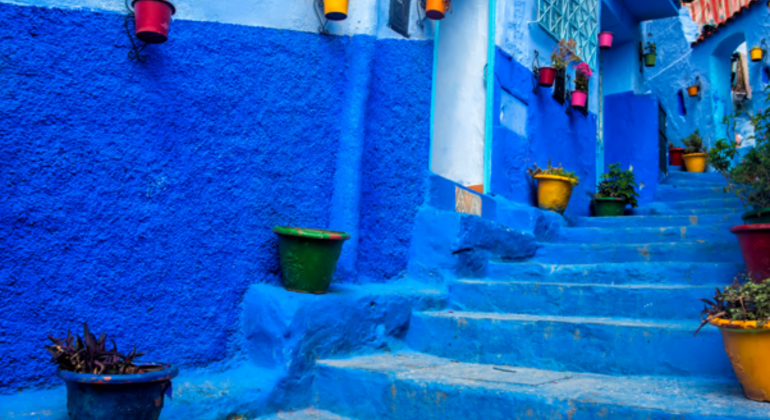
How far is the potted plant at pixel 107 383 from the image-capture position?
211 centimetres

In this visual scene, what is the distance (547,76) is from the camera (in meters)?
5.64

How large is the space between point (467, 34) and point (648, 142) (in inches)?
192

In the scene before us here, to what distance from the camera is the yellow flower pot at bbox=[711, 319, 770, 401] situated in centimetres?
203

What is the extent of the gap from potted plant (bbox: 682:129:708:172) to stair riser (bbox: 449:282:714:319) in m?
8.32

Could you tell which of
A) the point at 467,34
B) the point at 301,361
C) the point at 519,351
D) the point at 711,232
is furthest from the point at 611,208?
the point at 301,361

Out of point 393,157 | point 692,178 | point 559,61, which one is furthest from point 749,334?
point 692,178

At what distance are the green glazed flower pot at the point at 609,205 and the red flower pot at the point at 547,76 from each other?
66.5 inches

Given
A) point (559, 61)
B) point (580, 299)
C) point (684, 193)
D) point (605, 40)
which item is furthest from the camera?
point (605, 40)

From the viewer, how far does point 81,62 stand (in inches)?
114

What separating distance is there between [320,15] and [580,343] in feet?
8.24

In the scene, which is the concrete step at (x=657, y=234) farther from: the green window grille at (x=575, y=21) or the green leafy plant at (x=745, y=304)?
the green window grille at (x=575, y=21)

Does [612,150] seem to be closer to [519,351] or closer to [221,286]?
[519,351]

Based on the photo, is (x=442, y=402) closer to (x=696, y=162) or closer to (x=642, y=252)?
(x=642, y=252)

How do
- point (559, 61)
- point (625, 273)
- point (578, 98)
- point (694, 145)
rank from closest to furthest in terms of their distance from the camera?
1. point (625, 273)
2. point (559, 61)
3. point (578, 98)
4. point (694, 145)
